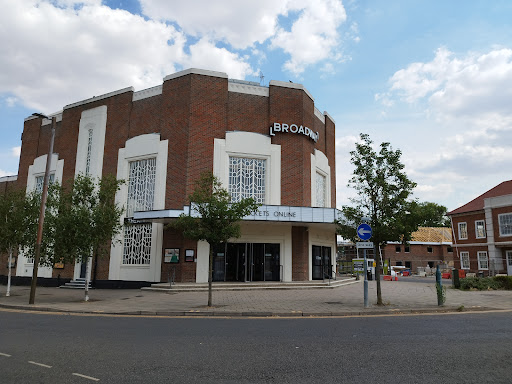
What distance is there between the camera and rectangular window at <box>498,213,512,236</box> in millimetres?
31531

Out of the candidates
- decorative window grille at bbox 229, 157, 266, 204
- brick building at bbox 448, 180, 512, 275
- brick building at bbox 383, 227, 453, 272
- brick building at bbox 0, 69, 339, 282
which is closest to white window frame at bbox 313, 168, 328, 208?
brick building at bbox 0, 69, 339, 282

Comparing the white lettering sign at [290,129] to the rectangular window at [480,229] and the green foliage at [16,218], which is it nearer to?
the green foliage at [16,218]

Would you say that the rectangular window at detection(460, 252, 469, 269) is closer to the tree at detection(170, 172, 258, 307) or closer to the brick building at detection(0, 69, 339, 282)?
the brick building at detection(0, 69, 339, 282)

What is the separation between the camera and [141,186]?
2425 centimetres

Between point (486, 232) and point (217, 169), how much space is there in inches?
988

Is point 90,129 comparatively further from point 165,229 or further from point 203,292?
point 203,292

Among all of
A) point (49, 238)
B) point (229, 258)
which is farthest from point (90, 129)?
point (229, 258)

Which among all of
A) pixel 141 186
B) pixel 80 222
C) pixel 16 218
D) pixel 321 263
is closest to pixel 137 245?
pixel 141 186

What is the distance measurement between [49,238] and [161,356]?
13.4 m

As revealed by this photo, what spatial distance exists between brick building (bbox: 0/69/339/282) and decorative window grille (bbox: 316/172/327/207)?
0.66 metres

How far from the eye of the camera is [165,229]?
22.3 metres

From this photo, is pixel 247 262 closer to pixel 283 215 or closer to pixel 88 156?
pixel 283 215

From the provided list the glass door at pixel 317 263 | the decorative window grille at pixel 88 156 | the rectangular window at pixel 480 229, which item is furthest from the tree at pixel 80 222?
the rectangular window at pixel 480 229

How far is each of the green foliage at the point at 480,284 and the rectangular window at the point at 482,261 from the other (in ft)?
48.0
